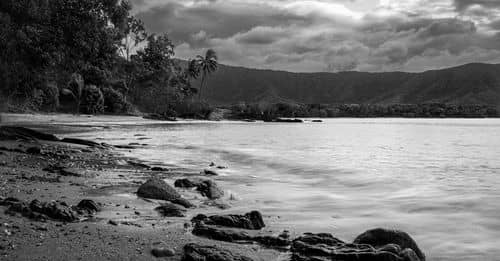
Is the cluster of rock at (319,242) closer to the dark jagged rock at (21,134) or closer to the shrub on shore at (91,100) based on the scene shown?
the dark jagged rock at (21,134)

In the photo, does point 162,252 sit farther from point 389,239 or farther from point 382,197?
point 382,197

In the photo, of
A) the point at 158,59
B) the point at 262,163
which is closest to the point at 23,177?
the point at 262,163

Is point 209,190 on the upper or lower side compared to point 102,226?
lower

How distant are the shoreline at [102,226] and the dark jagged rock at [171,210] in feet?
0.46

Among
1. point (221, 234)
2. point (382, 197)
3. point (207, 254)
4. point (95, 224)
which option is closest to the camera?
point (207, 254)

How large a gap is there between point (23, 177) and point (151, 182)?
3432 mm

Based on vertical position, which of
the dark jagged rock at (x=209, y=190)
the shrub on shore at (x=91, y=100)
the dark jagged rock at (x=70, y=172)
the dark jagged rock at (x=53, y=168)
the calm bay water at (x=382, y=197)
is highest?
the shrub on shore at (x=91, y=100)

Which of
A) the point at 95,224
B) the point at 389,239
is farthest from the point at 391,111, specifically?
the point at 95,224

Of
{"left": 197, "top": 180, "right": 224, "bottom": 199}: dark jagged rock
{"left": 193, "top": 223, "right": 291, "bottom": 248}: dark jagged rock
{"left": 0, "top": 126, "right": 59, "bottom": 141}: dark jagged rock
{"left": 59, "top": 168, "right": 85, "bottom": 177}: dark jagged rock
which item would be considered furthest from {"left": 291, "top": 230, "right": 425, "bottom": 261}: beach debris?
{"left": 0, "top": 126, "right": 59, "bottom": 141}: dark jagged rock

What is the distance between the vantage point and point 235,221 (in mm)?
8312

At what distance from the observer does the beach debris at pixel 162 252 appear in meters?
6.20

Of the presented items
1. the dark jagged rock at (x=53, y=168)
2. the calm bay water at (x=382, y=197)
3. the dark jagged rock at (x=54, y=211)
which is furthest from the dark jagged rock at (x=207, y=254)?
the dark jagged rock at (x=53, y=168)

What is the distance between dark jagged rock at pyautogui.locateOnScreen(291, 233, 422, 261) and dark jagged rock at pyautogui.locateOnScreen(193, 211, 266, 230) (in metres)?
1.41

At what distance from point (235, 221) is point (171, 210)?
5.31 feet
